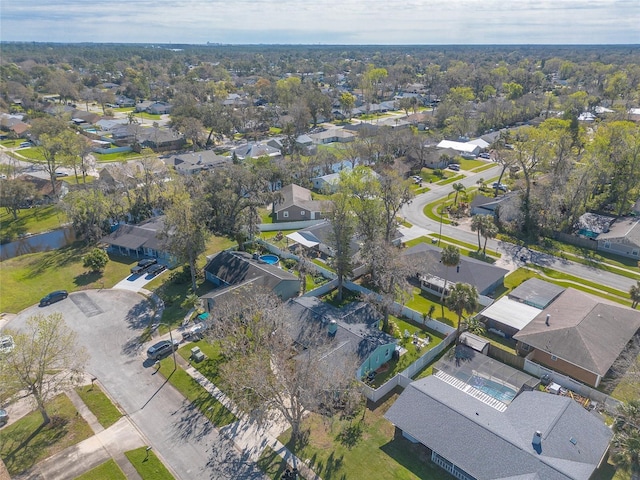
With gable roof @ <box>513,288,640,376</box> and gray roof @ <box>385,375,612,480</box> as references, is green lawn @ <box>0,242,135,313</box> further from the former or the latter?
gable roof @ <box>513,288,640,376</box>

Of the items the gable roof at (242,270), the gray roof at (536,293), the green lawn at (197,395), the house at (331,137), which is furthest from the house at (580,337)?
the house at (331,137)

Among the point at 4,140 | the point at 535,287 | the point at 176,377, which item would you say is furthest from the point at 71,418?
the point at 4,140

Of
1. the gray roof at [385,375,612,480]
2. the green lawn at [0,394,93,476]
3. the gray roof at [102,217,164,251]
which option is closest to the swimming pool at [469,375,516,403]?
the gray roof at [385,375,612,480]

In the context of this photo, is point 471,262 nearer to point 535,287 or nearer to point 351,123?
point 535,287

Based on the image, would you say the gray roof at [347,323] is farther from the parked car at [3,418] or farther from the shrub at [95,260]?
the shrub at [95,260]

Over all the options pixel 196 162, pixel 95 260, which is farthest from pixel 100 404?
pixel 196 162

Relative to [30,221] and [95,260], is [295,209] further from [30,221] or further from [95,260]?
[30,221]
